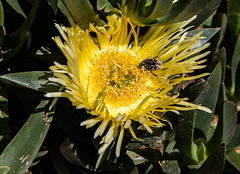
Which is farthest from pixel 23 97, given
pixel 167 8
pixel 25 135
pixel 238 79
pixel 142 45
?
pixel 238 79

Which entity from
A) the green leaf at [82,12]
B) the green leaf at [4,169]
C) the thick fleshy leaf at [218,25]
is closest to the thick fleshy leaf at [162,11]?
the green leaf at [82,12]

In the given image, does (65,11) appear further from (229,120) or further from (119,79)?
(229,120)

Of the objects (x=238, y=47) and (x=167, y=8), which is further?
(x=238, y=47)

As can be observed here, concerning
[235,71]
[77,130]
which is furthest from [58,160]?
[235,71]

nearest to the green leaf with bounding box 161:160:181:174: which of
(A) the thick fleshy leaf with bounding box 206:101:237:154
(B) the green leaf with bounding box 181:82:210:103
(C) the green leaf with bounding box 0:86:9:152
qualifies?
(A) the thick fleshy leaf with bounding box 206:101:237:154

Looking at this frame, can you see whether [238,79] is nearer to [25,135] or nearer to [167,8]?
[167,8]

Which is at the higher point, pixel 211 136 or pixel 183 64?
pixel 183 64

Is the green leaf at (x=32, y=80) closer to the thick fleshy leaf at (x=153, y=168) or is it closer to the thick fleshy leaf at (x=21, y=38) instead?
the thick fleshy leaf at (x=21, y=38)

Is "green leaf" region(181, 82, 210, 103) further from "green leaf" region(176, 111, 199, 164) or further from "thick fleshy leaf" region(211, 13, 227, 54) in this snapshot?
"thick fleshy leaf" region(211, 13, 227, 54)
